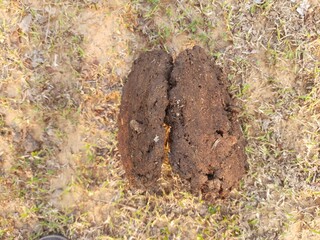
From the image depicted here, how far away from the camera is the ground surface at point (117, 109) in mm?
3645

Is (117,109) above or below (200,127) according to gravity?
below

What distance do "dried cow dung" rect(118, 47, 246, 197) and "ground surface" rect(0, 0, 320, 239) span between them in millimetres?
490

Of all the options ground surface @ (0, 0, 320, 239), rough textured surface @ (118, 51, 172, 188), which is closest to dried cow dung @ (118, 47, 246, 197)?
rough textured surface @ (118, 51, 172, 188)

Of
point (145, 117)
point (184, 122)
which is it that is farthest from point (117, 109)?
point (184, 122)

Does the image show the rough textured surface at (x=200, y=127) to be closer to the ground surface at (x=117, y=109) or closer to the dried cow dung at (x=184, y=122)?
the dried cow dung at (x=184, y=122)

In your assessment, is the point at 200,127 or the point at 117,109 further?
the point at 117,109

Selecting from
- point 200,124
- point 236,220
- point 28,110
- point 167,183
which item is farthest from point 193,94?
point 28,110

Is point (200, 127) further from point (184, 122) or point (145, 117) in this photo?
point (145, 117)

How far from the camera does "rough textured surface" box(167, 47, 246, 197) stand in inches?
120

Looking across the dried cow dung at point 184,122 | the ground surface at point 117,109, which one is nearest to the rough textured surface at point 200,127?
the dried cow dung at point 184,122

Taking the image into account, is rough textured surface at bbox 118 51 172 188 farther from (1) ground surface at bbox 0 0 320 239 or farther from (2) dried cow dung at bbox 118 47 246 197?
(1) ground surface at bbox 0 0 320 239

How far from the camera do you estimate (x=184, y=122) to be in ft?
9.95

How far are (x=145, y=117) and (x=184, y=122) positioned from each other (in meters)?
0.29

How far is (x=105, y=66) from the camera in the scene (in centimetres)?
371
